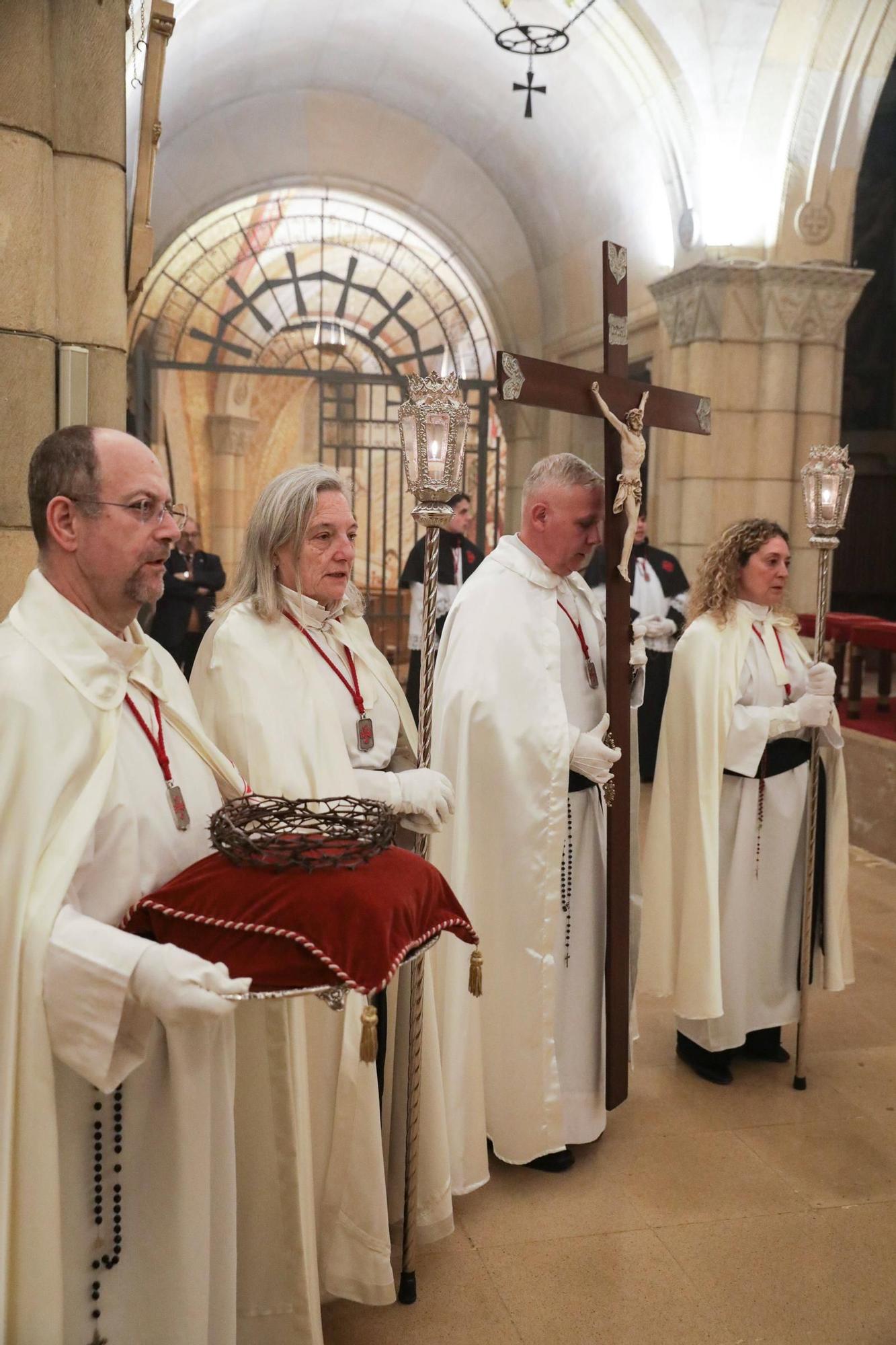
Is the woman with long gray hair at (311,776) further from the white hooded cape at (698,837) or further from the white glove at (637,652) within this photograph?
the white hooded cape at (698,837)

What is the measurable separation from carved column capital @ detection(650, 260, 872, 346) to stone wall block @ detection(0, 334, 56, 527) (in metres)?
7.28

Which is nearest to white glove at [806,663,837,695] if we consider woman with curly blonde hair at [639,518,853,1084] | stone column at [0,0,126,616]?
woman with curly blonde hair at [639,518,853,1084]

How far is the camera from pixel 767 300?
31.9 ft

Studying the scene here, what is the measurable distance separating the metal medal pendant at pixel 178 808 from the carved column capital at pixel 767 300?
8.53 meters

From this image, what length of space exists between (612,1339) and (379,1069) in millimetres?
833

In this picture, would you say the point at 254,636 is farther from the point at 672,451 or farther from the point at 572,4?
the point at 572,4

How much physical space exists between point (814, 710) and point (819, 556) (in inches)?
21.6

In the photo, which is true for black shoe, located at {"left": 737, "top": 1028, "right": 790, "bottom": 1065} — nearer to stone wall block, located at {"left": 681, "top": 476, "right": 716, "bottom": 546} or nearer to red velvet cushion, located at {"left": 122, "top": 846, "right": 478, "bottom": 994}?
red velvet cushion, located at {"left": 122, "top": 846, "right": 478, "bottom": 994}

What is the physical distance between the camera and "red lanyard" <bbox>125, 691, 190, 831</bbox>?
2158 millimetres

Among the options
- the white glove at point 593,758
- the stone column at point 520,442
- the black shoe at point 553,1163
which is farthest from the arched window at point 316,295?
the black shoe at point 553,1163

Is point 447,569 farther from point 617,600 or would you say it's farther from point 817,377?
point 617,600

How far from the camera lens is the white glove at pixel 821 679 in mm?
4152

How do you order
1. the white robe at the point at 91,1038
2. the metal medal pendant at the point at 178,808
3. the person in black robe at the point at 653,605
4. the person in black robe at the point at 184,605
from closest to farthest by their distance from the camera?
the white robe at the point at 91,1038 → the metal medal pendant at the point at 178,808 → the person in black robe at the point at 184,605 → the person in black robe at the point at 653,605

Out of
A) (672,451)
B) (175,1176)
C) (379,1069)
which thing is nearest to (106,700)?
(175,1176)
